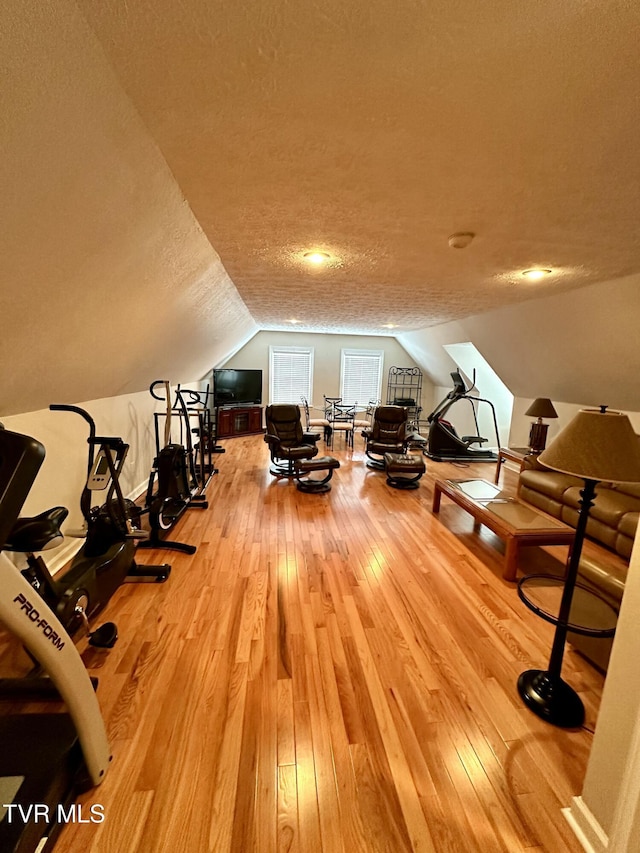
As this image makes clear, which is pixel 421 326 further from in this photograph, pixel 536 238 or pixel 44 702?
pixel 44 702

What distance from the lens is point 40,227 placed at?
1.28 metres

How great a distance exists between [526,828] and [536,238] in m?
2.94

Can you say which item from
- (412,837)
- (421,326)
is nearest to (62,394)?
(412,837)

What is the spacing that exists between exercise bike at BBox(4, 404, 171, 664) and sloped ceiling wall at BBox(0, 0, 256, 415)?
1.64 ft

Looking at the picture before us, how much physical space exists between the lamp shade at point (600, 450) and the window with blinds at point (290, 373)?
7.50 m

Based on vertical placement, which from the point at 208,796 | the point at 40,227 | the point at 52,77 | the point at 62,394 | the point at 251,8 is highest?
the point at 251,8

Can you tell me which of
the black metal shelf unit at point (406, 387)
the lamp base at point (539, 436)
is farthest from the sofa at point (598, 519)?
the black metal shelf unit at point (406, 387)

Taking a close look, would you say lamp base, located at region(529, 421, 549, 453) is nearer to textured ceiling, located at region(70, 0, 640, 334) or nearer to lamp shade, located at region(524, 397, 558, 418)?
lamp shade, located at region(524, 397, 558, 418)

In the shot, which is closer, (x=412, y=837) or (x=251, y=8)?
(x=251, y=8)

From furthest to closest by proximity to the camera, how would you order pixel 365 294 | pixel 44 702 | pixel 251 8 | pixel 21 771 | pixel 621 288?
1. pixel 365 294
2. pixel 621 288
3. pixel 44 702
4. pixel 21 771
5. pixel 251 8

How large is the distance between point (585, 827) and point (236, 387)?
7.62m

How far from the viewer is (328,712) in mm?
1573

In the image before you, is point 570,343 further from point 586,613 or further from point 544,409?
point 586,613

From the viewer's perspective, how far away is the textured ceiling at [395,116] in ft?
2.86
